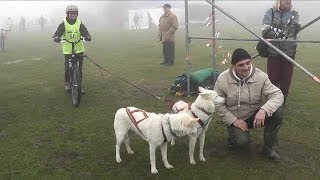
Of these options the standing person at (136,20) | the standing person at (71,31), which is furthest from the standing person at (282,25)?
the standing person at (136,20)

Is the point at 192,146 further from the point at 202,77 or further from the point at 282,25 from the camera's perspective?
the point at 202,77

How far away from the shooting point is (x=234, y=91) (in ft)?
24.4

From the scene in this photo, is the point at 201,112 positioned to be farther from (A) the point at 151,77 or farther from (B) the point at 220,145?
(A) the point at 151,77

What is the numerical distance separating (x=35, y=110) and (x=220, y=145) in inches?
226

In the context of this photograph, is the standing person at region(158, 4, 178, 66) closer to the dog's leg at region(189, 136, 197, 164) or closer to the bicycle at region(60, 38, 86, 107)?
the bicycle at region(60, 38, 86, 107)

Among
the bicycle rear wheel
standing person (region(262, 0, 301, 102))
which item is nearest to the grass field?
the bicycle rear wheel

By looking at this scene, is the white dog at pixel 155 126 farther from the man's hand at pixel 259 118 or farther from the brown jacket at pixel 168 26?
the brown jacket at pixel 168 26

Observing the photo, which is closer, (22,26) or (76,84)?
(76,84)

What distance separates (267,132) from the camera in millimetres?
7527

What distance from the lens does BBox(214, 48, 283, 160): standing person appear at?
7.20 m

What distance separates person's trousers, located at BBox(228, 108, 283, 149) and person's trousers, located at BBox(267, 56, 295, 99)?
2.52 meters

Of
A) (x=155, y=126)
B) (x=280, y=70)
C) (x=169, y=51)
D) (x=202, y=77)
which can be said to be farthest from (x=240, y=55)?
(x=169, y=51)

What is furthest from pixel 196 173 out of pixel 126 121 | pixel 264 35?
pixel 264 35

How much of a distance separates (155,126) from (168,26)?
40.3ft
